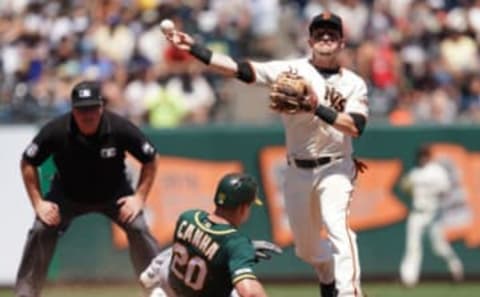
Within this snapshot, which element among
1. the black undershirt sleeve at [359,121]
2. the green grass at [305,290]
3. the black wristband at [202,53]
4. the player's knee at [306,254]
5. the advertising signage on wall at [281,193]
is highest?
the black wristband at [202,53]

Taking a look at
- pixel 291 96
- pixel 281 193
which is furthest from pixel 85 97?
pixel 281 193

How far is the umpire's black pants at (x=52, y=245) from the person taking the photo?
1287 centimetres

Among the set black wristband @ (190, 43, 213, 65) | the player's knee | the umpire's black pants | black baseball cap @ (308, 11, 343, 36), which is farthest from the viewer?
the umpire's black pants

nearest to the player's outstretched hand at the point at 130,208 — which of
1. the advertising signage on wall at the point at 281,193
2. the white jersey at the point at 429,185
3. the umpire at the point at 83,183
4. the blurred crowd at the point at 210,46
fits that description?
the umpire at the point at 83,183

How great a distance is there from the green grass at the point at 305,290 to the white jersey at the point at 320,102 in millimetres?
4754

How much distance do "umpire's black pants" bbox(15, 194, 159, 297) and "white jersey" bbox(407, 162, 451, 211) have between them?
7.49 metres

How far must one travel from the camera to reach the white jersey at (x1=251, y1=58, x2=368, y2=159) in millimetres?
12180

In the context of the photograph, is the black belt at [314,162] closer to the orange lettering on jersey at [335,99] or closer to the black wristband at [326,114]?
the orange lettering on jersey at [335,99]

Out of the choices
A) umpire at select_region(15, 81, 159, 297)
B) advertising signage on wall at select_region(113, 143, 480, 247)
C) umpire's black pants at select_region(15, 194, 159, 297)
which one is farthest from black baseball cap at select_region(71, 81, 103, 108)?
advertising signage on wall at select_region(113, 143, 480, 247)

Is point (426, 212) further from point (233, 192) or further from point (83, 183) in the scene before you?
point (233, 192)

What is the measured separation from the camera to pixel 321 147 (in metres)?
12.3

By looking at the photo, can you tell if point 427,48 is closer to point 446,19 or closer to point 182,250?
point 446,19

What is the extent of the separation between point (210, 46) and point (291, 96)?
37.6 feet

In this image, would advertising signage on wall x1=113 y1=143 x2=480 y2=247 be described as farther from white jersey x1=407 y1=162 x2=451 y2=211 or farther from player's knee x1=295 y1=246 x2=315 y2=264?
player's knee x1=295 y1=246 x2=315 y2=264
